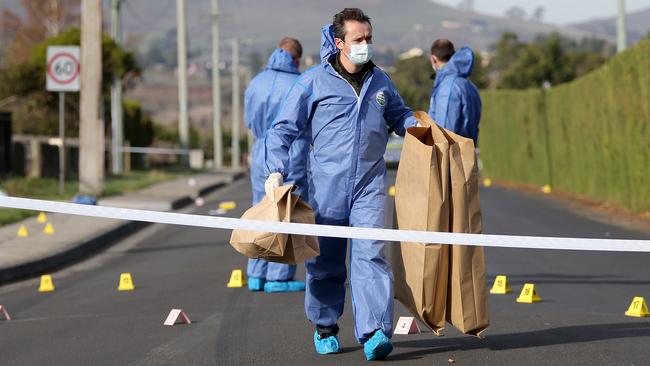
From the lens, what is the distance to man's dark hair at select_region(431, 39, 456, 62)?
1039 centimetres

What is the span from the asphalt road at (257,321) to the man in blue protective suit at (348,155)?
0.31 meters

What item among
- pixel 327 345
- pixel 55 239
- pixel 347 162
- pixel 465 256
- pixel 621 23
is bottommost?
pixel 55 239

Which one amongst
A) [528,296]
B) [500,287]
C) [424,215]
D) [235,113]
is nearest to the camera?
[424,215]

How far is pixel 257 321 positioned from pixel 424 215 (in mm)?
2241

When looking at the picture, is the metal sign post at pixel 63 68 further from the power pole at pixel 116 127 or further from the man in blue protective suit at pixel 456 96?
the power pole at pixel 116 127

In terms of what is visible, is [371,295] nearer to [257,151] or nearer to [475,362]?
[475,362]

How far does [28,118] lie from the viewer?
38.6 meters

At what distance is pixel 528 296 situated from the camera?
33.0ft

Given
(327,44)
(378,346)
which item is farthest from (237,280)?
(378,346)

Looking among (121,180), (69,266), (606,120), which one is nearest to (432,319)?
(69,266)

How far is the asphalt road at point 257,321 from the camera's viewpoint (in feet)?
25.5

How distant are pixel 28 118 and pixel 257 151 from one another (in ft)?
94.1

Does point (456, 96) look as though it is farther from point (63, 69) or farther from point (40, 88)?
point (40, 88)

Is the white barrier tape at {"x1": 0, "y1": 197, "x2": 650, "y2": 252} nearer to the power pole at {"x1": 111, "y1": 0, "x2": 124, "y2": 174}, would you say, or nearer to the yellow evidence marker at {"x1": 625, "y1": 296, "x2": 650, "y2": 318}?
the yellow evidence marker at {"x1": 625, "y1": 296, "x2": 650, "y2": 318}
